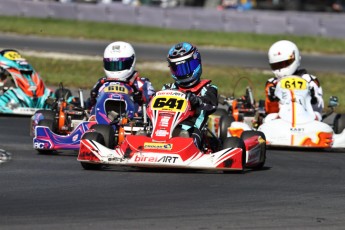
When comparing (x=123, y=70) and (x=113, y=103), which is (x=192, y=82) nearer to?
(x=113, y=103)

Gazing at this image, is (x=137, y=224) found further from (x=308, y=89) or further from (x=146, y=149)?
A: (x=308, y=89)

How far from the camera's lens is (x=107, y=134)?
10.6 metres

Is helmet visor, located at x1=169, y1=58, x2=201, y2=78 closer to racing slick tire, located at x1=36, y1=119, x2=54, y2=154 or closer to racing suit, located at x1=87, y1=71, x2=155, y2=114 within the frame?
racing suit, located at x1=87, y1=71, x2=155, y2=114

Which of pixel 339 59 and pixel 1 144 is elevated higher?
pixel 1 144

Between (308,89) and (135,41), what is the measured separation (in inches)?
734

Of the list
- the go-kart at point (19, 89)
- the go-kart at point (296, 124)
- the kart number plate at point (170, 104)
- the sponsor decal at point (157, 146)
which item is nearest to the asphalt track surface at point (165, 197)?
the sponsor decal at point (157, 146)

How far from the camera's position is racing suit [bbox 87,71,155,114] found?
41.1 ft

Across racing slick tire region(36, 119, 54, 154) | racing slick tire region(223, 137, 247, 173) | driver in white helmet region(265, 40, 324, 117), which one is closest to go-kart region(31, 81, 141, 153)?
racing slick tire region(36, 119, 54, 154)

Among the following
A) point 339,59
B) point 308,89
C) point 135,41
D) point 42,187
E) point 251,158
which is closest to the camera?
point 42,187

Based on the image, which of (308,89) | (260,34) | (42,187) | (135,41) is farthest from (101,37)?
(42,187)

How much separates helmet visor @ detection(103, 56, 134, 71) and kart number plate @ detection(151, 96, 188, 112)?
2.47 meters

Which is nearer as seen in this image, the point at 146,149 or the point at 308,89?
the point at 146,149

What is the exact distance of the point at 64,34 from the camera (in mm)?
33281

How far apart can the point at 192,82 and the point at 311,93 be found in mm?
3125
